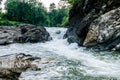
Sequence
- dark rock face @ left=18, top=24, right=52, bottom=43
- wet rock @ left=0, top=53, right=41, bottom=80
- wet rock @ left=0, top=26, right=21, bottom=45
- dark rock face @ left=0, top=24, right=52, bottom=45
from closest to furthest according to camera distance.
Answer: wet rock @ left=0, top=53, right=41, bottom=80
wet rock @ left=0, top=26, right=21, bottom=45
dark rock face @ left=0, top=24, right=52, bottom=45
dark rock face @ left=18, top=24, right=52, bottom=43

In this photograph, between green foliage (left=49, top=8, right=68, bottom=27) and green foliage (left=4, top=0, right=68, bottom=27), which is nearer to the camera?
green foliage (left=4, top=0, right=68, bottom=27)

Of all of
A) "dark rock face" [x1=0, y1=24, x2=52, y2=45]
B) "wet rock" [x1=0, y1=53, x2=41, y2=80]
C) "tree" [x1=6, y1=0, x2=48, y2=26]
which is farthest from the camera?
"tree" [x1=6, y1=0, x2=48, y2=26]

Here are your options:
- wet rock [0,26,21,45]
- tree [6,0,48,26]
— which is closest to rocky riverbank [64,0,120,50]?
wet rock [0,26,21,45]

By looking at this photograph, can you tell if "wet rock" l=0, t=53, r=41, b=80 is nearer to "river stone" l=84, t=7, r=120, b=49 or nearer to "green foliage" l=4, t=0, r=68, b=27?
"river stone" l=84, t=7, r=120, b=49

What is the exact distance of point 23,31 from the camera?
112 feet

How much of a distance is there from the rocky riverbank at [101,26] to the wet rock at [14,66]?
7.77m

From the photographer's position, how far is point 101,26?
2105cm

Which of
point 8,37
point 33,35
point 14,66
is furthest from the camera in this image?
point 33,35

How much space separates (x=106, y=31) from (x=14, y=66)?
9981mm

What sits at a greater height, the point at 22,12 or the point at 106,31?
the point at 106,31

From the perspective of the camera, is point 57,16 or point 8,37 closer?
point 8,37

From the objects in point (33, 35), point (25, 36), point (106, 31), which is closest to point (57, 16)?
point (33, 35)

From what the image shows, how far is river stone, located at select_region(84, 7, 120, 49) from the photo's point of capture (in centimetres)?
1934

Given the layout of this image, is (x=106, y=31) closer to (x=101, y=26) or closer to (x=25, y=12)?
(x=101, y=26)
